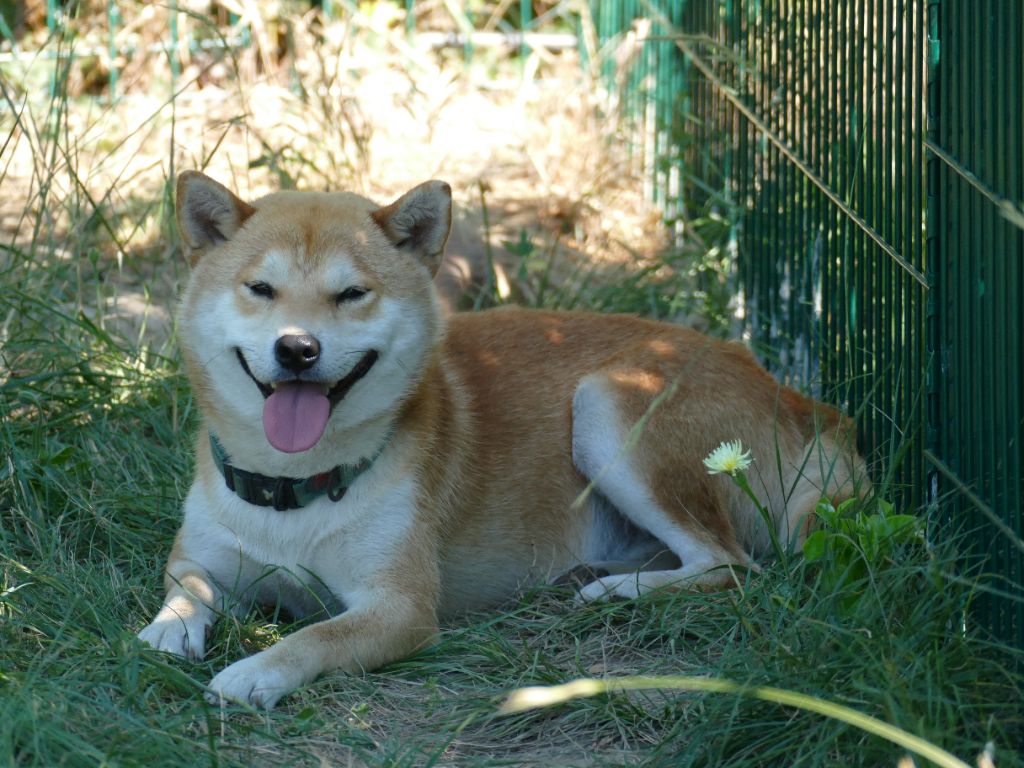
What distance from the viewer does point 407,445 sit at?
149 inches

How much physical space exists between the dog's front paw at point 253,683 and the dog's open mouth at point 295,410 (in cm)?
59

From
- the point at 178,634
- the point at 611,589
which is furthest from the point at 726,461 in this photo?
the point at 178,634

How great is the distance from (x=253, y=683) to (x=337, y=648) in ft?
0.89

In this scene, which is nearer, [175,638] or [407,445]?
[175,638]

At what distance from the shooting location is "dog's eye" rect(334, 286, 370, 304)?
3.56 m

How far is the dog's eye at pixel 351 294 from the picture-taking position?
356 centimetres

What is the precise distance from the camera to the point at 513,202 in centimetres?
741

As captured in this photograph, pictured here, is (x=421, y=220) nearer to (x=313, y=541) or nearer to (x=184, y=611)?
(x=313, y=541)

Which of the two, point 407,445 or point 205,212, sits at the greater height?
point 205,212

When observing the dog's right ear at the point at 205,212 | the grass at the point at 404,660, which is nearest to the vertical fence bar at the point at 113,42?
the grass at the point at 404,660

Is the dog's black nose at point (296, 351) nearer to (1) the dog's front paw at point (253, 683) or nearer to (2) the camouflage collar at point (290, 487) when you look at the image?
(2) the camouflage collar at point (290, 487)

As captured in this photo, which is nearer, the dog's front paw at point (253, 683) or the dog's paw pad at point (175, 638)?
the dog's front paw at point (253, 683)

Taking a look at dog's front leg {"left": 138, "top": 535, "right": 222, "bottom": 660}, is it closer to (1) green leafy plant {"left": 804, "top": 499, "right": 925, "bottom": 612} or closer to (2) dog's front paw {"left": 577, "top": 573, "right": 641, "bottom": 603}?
(2) dog's front paw {"left": 577, "top": 573, "right": 641, "bottom": 603}

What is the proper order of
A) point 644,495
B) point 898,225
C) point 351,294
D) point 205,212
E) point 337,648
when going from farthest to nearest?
point 644,495, point 898,225, point 205,212, point 351,294, point 337,648
